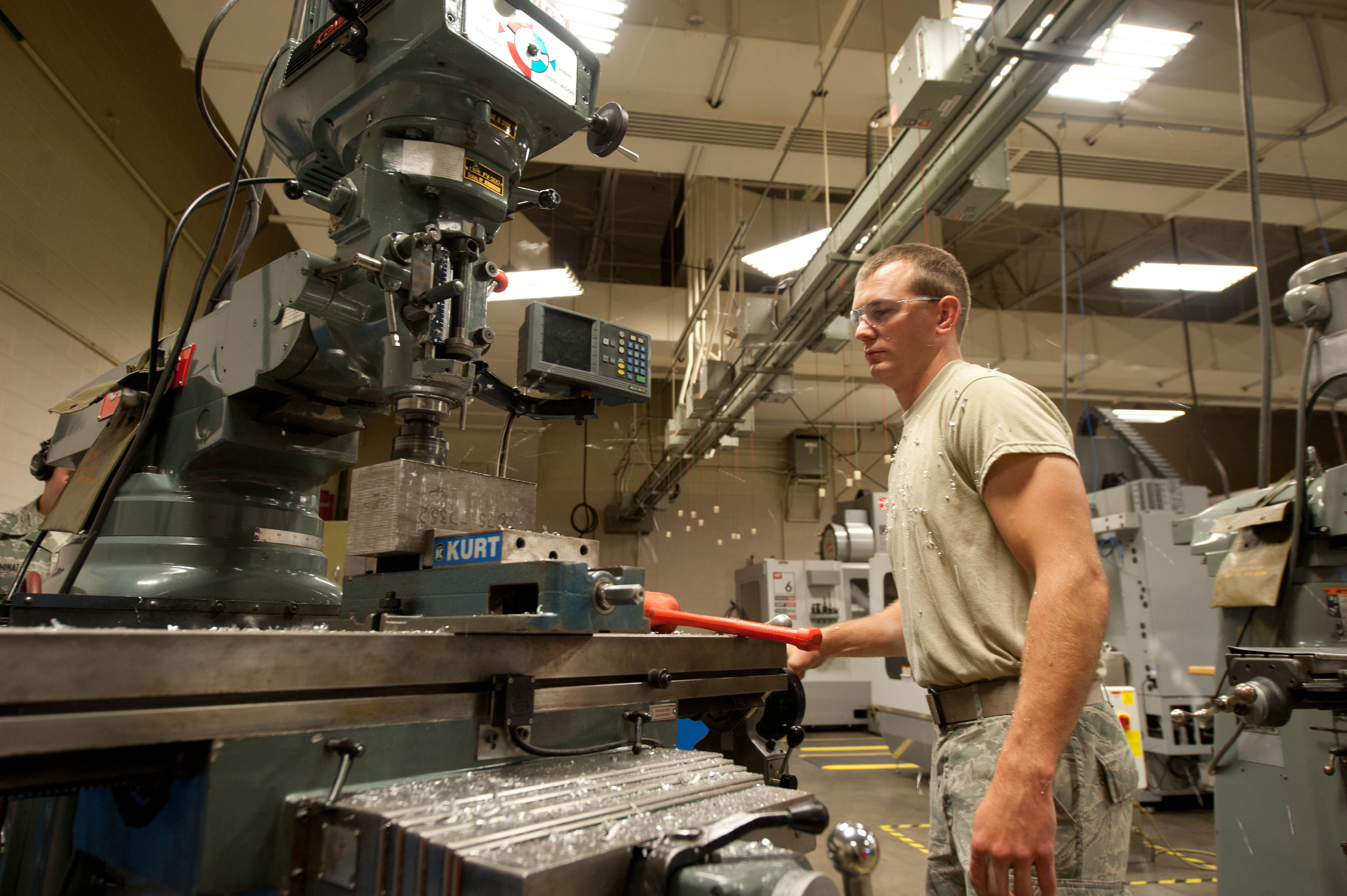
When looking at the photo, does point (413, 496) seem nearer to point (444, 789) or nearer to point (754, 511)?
point (444, 789)

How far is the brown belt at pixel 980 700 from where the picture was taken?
3.49 ft

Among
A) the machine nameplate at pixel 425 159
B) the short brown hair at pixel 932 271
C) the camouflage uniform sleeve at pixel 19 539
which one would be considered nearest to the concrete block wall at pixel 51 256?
the camouflage uniform sleeve at pixel 19 539

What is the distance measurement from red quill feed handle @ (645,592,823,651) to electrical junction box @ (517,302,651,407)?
0.42 meters

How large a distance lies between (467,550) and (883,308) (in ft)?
2.76

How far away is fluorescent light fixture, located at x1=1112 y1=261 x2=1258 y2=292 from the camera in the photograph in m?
5.42

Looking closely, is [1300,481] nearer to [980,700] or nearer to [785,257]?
[980,700]

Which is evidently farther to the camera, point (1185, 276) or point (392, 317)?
point (1185, 276)

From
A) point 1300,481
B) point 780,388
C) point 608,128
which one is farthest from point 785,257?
point 608,128

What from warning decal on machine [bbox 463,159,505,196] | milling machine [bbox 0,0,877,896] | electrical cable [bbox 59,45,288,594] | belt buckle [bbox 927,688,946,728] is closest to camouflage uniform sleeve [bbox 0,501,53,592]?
milling machine [bbox 0,0,877,896]

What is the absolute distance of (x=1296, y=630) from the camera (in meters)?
1.99

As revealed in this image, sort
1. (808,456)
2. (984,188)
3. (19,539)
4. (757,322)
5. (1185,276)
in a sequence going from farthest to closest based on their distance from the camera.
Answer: (808,456), (1185,276), (757,322), (19,539), (984,188)

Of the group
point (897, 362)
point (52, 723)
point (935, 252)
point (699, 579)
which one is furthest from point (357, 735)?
point (699, 579)

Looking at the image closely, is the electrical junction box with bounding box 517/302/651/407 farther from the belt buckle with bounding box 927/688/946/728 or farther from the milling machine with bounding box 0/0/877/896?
the belt buckle with bounding box 927/688/946/728

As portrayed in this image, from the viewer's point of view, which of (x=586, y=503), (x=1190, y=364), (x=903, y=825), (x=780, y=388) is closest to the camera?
(x=903, y=825)
